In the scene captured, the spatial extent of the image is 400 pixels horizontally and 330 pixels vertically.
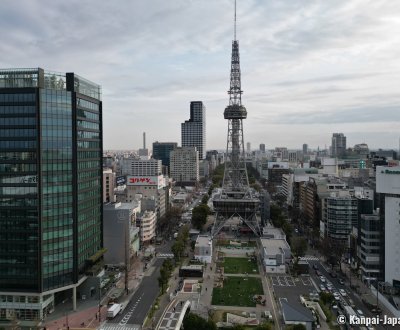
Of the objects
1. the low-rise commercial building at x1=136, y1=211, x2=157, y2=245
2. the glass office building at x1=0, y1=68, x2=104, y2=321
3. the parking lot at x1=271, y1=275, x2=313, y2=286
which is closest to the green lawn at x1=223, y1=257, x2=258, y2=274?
the parking lot at x1=271, y1=275, x2=313, y2=286

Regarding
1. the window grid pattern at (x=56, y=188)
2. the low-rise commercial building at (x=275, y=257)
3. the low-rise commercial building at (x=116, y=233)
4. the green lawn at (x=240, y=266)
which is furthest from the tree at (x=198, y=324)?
the low-rise commercial building at (x=116, y=233)

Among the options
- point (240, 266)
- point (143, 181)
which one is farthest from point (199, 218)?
point (240, 266)

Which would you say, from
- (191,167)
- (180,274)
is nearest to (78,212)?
(180,274)

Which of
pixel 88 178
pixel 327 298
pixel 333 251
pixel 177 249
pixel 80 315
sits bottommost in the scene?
pixel 80 315

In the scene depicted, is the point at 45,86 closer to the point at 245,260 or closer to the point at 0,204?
the point at 0,204

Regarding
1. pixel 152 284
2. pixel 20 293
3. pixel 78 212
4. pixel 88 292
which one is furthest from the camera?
pixel 152 284

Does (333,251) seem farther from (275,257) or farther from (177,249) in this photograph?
(177,249)

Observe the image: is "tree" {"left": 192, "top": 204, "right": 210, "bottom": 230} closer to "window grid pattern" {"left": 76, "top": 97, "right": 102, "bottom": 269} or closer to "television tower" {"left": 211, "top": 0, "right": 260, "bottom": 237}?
"television tower" {"left": 211, "top": 0, "right": 260, "bottom": 237}
